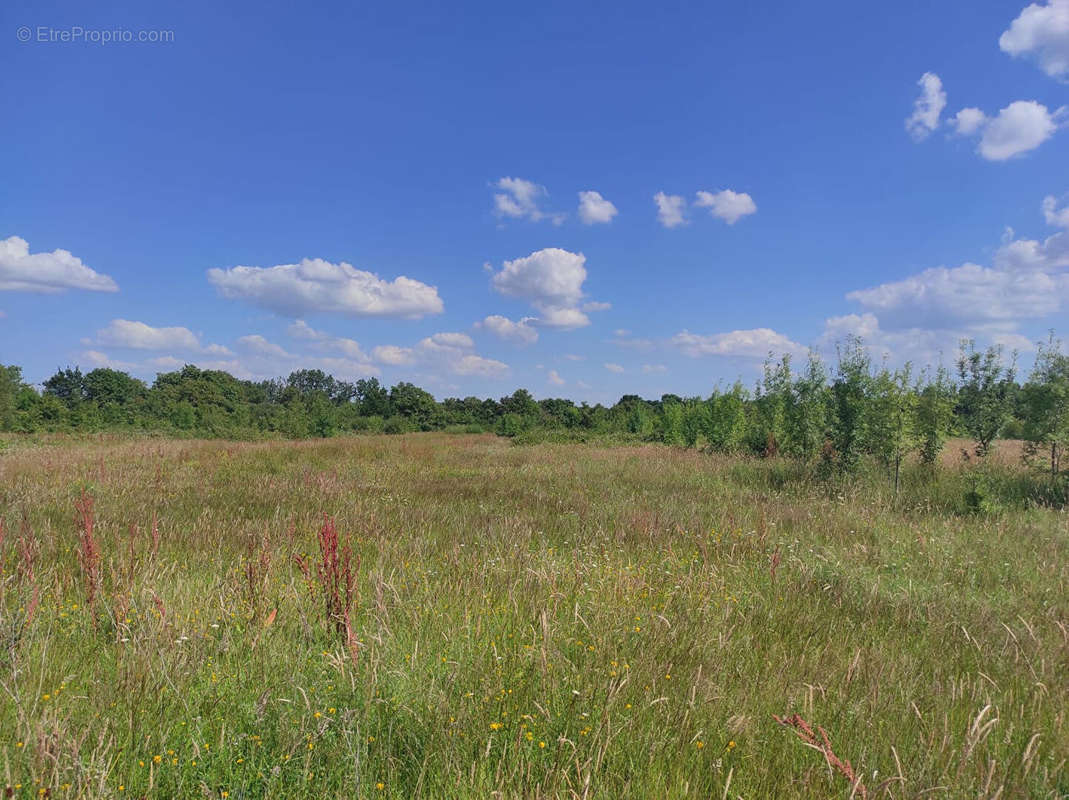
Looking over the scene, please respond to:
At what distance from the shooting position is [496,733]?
2029 mm

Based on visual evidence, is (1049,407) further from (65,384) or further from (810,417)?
(65,384)

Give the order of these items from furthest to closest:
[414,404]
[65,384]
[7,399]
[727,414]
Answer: [65,384]
[414,404]
[7,399]
[727,414]

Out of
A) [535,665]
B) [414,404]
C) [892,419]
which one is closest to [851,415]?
[892,419]

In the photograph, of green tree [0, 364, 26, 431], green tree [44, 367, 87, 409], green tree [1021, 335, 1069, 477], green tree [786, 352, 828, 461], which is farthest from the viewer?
green tree [44, 367, 87, 409]

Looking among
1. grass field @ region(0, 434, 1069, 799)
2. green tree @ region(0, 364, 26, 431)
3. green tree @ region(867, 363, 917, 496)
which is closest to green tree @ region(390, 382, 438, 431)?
green tree @ region(0, 364, 26, 431)

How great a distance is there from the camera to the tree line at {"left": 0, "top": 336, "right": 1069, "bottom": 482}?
35.6 feet

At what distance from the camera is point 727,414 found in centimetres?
2602

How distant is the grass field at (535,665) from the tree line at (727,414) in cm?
544

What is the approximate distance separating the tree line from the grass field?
214 inches

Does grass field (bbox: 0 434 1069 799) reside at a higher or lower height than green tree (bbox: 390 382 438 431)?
lower

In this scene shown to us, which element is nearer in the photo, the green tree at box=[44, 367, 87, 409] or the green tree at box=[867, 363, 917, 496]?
the green tree at box=[867, 363, 917, 496]

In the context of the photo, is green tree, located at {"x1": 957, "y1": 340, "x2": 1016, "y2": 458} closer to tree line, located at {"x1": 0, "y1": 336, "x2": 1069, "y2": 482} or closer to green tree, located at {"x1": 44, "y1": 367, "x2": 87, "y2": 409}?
tree line, located at {"x1": 0, "y1": 336, "x2": 1069, "y2": 482}

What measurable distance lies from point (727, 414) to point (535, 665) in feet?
84.3

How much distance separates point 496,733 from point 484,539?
331 centimetres
